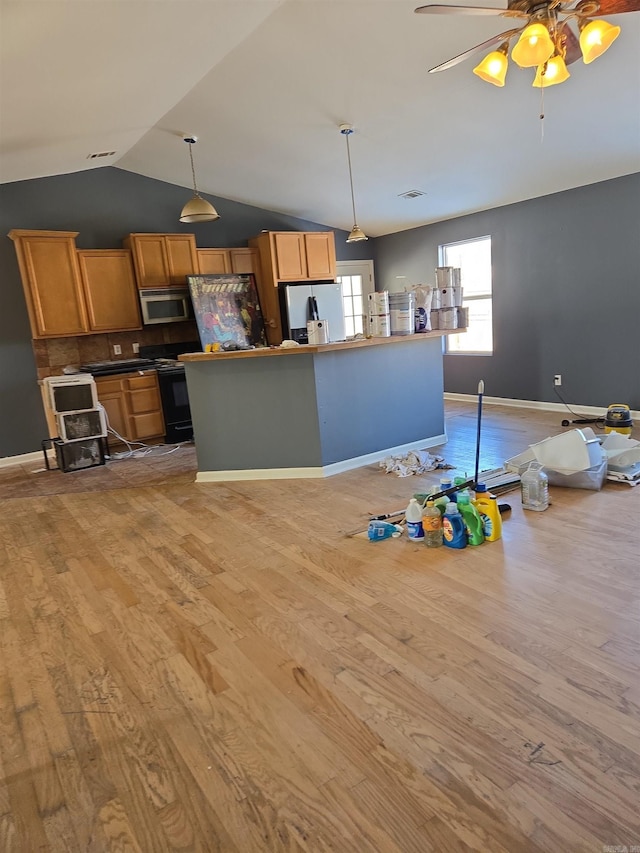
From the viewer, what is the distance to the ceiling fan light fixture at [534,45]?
2205mm

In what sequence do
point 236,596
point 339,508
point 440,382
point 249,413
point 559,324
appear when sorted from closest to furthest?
point 236,596 < point 339,508 < point 249,413 < point 440,382 < point 559,324

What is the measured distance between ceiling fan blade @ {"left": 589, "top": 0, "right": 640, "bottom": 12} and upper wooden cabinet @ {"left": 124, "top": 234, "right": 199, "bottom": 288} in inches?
185

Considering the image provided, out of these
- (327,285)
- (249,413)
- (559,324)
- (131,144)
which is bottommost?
(249,413)

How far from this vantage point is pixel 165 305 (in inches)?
234

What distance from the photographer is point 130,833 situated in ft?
4.29

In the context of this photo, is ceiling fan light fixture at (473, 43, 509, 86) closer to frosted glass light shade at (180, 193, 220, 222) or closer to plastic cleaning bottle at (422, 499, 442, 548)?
plastic cleaning bottle at (422, 499, 442, 548)

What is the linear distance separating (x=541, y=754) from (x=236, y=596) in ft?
4.58

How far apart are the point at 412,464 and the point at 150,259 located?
3791 mm

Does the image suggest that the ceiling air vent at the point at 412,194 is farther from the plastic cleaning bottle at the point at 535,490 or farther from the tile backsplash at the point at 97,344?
the plastic cleaning bottle at the point at 535,490

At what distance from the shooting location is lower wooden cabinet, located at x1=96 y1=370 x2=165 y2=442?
554cm

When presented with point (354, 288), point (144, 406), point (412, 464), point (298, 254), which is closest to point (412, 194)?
point (298, 254)

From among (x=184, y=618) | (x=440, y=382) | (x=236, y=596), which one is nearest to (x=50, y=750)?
(x=184, y=618)

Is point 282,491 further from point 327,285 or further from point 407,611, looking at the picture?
point 327,285

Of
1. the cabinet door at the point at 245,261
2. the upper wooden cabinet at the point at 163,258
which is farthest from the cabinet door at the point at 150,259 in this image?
the cabinet door at the point at 245,261
